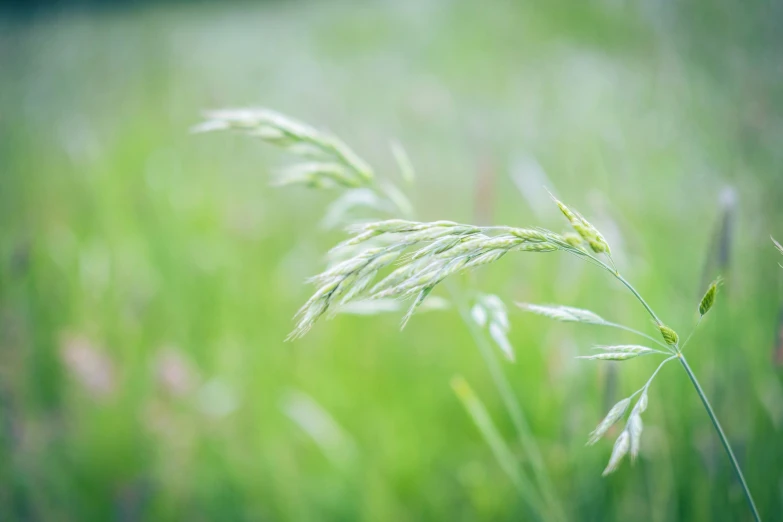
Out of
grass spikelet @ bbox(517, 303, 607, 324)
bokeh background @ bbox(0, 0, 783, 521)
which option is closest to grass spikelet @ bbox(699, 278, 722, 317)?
grass spikelet @ bbox(517, 303, 607, 324)

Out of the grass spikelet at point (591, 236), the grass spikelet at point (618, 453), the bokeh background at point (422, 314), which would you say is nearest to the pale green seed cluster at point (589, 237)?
the grass spikelet at point (591, 236)

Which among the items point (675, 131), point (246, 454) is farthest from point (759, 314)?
point (246, 454)

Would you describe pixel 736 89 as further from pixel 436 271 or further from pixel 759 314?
pixel 436 271

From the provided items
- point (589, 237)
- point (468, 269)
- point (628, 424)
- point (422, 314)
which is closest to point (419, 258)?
point (468, 269)

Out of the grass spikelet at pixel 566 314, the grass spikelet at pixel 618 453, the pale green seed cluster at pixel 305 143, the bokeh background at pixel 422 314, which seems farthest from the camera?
the bokeh background at pixel 422 314

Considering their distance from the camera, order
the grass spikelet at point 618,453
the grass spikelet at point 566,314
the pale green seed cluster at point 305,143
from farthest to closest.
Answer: the pale green seed cluster at point 305,143 → the grass spikelet at point 566,314 → the grass spikelet at point 618,453

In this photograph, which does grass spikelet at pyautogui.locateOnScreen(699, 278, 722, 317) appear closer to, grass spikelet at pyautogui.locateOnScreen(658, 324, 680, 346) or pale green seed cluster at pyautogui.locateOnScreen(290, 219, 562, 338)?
grass spikelet at pyautogui.locateOnScreen(658, 324, 680, 346)

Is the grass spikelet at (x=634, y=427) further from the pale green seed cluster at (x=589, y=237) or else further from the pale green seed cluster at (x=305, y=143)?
the pale green seed cluster at (x=305, y=143)
